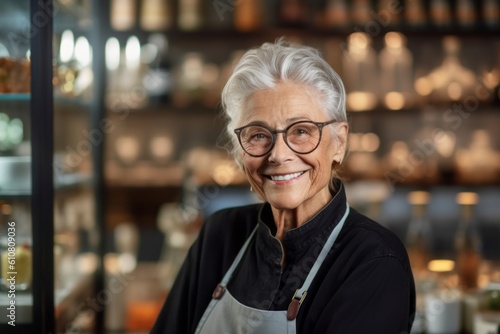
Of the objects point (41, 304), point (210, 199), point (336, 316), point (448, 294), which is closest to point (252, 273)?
point (336, 316)

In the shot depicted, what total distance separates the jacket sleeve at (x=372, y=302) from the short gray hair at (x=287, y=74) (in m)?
0.31

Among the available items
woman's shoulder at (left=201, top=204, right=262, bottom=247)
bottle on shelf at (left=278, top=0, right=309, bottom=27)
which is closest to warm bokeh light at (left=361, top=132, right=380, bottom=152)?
bottle on shelf at (left=278, top=0, right=309, bottom=27)

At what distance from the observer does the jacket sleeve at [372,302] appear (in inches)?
46.8

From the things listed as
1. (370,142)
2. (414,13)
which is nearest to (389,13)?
(414,13)

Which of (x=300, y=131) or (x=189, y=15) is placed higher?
(x=189, y=15)

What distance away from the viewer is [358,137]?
12.5 ft

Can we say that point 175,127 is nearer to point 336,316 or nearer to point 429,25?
point 429,25

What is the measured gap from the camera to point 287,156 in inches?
52.1

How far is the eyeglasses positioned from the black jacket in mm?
136

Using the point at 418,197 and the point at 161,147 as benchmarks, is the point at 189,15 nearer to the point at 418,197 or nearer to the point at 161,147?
the point at 161,147

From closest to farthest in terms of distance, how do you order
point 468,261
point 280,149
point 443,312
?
point 280,149 → point 443,312 → point 468,261

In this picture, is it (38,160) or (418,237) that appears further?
(418,237)

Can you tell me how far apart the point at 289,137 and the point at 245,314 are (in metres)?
0.35

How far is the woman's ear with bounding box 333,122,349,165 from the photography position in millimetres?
1398
